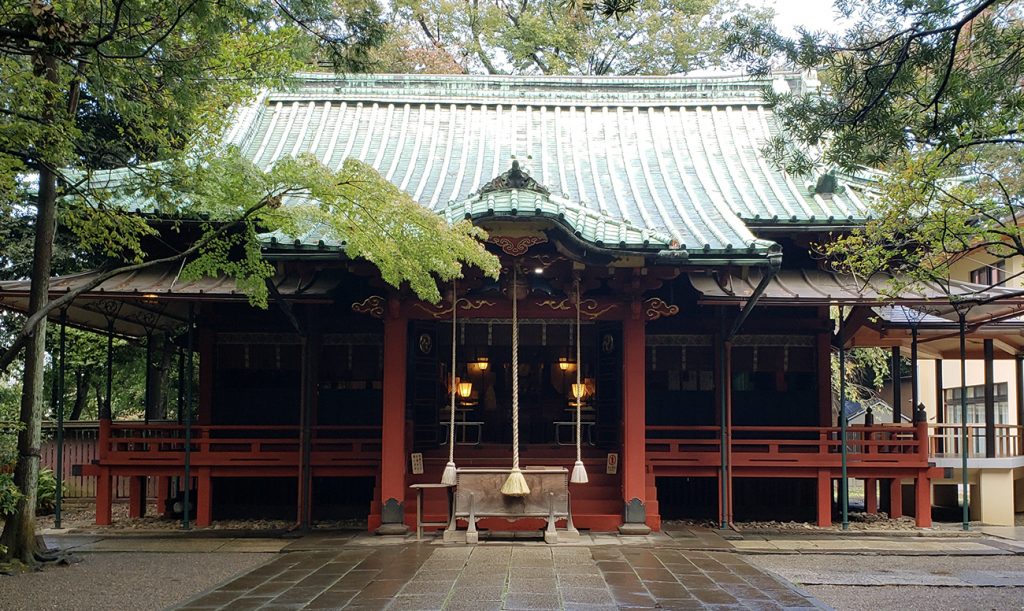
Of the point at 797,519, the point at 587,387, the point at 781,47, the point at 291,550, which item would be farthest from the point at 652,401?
the point at 781,47

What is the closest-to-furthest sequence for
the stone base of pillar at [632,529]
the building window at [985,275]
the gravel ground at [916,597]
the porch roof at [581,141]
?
the gravel ground at [916,597] < the stone base of pillar at [632,529] < the porch roof at [581,141] < the building window at [985,275]

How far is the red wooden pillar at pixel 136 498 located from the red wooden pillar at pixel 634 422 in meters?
7.99

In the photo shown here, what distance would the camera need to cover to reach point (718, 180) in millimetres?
15086

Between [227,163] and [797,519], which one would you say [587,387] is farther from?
[227,163]

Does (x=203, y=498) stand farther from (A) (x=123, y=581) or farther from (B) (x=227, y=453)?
(A) (x=123, y=581)

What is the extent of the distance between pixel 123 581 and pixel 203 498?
396cm

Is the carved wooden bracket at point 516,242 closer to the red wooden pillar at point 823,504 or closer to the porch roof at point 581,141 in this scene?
the porch roof at point 581,141

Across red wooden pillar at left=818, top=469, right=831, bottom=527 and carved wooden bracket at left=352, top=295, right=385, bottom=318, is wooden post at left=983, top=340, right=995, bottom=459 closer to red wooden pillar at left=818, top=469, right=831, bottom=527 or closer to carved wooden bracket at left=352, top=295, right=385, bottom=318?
red wooden pillar at left=818, top=469, right=831, bottom=527

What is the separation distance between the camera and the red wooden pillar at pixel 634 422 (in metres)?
12.1

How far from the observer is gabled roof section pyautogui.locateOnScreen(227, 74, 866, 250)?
1418cm

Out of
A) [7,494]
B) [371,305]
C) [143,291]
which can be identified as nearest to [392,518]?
[371,305]

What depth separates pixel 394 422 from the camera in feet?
39.7

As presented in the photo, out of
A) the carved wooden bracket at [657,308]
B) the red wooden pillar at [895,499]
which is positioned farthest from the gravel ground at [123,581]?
the red wooden pillar at [895,499]

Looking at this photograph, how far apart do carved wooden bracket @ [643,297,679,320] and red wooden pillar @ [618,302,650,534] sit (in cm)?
13
